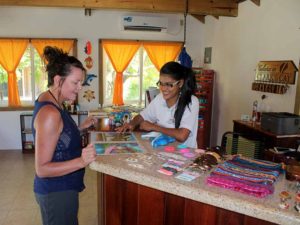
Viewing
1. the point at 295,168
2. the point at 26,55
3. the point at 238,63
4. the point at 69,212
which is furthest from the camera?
the point at 26,55

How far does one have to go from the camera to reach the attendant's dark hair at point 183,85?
1847mm

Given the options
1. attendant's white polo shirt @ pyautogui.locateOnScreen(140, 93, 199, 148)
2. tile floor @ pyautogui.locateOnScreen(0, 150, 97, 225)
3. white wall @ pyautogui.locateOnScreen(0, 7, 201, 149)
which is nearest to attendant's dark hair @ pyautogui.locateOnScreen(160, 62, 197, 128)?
attendant's white polo shirt @ pyautogui.locateOnScreen(140, 93, 199, 148)

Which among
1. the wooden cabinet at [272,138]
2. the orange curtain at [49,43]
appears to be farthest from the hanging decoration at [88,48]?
the wooden cabinet at [272,138]

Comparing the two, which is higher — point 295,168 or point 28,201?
point 295,168

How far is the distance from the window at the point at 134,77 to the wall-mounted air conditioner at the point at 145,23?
1.44 ft

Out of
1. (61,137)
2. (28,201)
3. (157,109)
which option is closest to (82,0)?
(157,109)

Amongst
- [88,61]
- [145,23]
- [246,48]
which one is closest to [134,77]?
[88,61]

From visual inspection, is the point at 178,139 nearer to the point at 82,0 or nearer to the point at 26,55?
the point at 82,0

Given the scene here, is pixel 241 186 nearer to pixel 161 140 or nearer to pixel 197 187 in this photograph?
pixel 197 187

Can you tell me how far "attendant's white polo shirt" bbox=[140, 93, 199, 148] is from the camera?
1807 millimetres

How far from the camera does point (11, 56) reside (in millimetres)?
4703

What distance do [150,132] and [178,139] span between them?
25cm

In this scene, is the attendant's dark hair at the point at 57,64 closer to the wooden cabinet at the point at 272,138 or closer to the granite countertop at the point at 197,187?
the granite countertop at the point at 197,187

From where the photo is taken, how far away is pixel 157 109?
204cm
